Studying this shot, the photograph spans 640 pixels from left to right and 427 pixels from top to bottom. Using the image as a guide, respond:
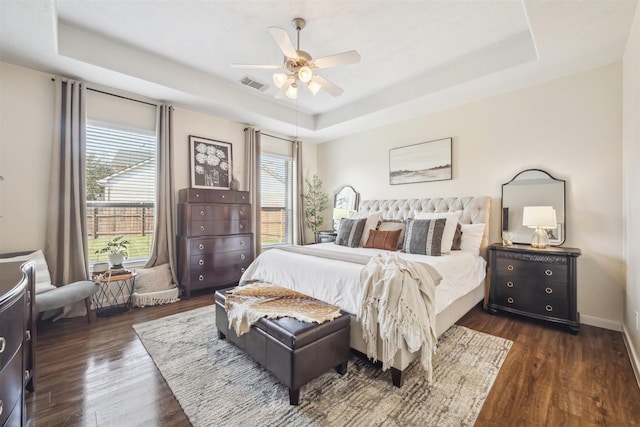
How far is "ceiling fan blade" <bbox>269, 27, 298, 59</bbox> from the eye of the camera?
80.4 inches

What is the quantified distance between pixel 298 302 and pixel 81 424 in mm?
1464

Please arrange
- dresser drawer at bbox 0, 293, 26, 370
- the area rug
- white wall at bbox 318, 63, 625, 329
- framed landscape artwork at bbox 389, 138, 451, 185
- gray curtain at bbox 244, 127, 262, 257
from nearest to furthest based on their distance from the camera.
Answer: dresser drawer at bbox 0, 293, 26, 370
the area rug
white wall at bbox 318, 63, 625, 329
framed landscape artwork at bbox 389, 138, 451, 185
gray curtain at bbox 244, 127, 262, 257

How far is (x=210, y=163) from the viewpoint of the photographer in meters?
4.40

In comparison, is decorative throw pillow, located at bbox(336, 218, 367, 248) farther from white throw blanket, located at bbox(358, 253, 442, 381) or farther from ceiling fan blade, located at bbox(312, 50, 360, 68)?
ceiling fan blade, located at bbox(312, 50, 360, 68)

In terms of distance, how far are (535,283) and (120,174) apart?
5.28 m

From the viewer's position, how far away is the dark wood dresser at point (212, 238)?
12.5 ft

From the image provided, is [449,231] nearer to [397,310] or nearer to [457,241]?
[457,241]

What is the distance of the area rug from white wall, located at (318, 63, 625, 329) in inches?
57.2

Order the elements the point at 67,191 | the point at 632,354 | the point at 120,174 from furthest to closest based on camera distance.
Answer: the point at 120,174 < the point at 67,191 < the point at 632,354

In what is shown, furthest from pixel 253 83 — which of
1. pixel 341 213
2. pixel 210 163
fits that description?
pixel 341 213

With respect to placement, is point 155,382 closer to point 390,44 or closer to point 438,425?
point 438,425

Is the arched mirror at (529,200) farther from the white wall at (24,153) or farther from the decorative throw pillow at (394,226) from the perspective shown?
the white wall at (24,153)

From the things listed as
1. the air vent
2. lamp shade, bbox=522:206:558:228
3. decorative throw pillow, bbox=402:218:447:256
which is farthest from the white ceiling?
decorative throw pillow, bbox=402:218:447:256

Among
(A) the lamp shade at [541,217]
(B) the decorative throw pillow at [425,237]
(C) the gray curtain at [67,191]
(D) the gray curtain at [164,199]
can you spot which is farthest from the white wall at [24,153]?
(A) the lamp shade at [541,217]
